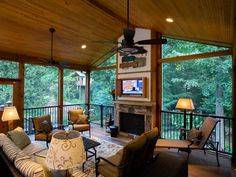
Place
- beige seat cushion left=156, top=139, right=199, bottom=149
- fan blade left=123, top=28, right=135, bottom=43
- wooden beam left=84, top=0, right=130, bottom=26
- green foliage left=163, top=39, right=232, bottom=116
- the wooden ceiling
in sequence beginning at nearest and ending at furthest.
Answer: fan blade left=123, top=28, right=135, bottom=43
the wooden ceiling
beige seat cushion left=156, top=139, right=199, bottom=149
wooden beam left=84, top=0, right=130, bottom=26
green foliage left=163, top=39, right=232, bottom=116

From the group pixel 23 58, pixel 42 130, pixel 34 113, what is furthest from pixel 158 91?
pixel 23 58

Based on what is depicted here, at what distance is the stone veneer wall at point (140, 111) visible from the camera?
217 inches

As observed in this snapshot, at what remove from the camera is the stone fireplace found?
5.51 meters

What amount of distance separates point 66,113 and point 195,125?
5.22 m

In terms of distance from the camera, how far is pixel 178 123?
5359 millimetres

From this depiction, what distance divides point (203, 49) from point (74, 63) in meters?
5.07

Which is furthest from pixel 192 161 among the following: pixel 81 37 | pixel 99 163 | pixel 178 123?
pixel 81 37

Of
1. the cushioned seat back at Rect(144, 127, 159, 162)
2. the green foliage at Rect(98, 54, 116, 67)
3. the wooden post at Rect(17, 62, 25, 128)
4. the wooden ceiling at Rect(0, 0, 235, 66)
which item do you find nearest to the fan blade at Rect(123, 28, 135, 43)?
the wooden ceiling at Rect(0, 0, 235, 66)

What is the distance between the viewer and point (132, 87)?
591 centimetres

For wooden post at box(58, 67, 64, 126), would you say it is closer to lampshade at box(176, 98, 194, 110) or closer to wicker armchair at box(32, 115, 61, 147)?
wicker armchair at box(32, 115, 61, 147)

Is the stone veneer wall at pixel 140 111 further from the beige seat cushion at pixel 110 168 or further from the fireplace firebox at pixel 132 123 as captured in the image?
the beige seat cushion at pixel 110 168

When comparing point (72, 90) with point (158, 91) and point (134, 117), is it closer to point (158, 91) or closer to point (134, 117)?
point (134, 117)

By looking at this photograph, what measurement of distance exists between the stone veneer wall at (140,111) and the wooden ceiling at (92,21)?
249 cm

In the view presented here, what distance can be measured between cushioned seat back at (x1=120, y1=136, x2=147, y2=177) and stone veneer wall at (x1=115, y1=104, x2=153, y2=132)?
289 cm
